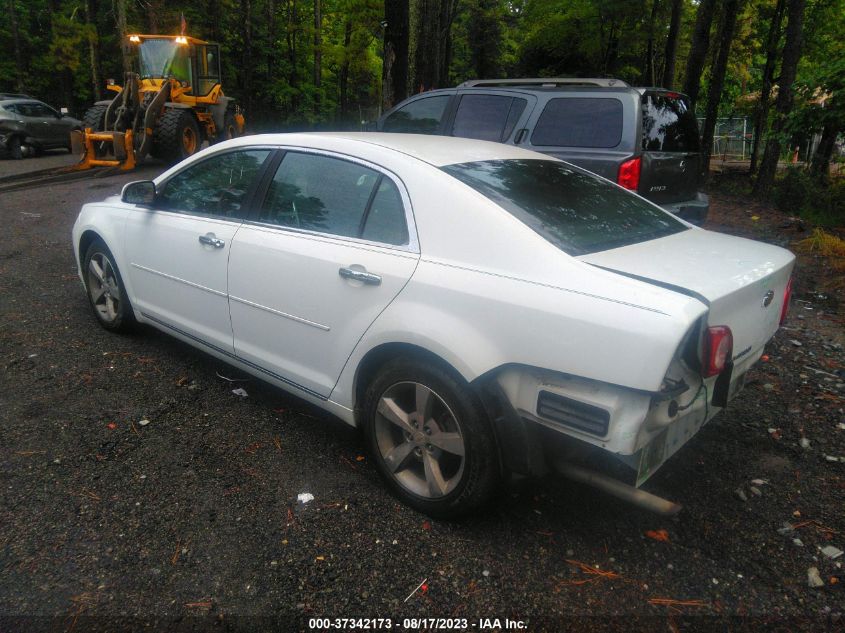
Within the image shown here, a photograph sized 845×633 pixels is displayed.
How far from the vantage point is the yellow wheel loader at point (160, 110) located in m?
14.1

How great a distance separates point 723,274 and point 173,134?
13995 millimetres

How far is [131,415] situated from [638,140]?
508 centimetres

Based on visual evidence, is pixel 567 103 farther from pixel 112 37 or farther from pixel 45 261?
pixel 112 37

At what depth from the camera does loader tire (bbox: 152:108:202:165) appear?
14.2 m

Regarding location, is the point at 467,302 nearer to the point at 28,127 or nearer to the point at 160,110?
the point at 160,110

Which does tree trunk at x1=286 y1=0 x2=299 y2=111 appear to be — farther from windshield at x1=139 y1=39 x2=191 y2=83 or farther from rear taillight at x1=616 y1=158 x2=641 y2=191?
rear taillight at x1=616 y1=158 x2=641 y2=191

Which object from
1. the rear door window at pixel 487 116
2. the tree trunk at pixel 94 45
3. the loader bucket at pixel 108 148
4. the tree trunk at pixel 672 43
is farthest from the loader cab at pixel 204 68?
the tree trunk at pixel 672 43

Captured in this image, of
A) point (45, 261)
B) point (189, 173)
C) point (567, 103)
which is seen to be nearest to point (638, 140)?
point (567, 103)

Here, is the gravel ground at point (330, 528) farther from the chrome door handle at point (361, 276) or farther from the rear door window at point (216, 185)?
the rear door window at point (216, 185)

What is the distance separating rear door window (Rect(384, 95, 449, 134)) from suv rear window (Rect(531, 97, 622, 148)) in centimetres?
142

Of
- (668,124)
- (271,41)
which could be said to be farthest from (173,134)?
(271,41)

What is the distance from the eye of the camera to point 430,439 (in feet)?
9.21

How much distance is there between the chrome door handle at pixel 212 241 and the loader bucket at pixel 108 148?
38.1 ft

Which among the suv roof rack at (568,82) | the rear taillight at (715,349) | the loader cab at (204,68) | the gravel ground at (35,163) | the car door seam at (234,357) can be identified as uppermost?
the loader cab at (204,68)
